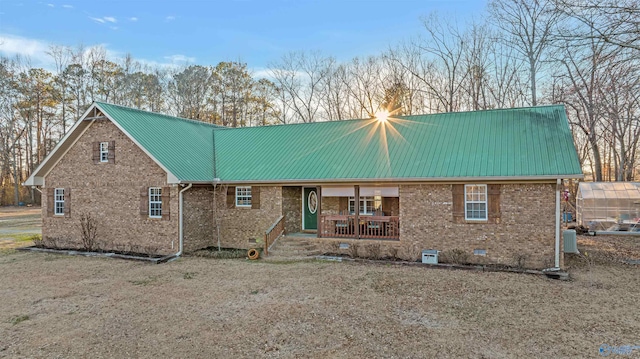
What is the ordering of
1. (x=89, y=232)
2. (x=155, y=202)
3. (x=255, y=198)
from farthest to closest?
(x=89, y=232), (x=255, y=198), (x=155, y=202)

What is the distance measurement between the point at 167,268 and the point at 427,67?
26.5 m

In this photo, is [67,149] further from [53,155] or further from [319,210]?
[319,210]

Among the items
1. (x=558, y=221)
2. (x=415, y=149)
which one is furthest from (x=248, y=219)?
(x=558, y=221)

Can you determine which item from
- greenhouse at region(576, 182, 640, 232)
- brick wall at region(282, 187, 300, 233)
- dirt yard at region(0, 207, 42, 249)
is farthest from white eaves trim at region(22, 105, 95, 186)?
greenhouse at region(576, 182, 640, 232)

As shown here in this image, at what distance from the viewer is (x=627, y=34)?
10719 millimetres

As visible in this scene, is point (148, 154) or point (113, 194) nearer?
point (148, 154)

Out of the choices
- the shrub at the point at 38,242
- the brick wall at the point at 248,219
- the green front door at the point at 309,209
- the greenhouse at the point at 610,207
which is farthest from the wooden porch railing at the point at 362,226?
the greenhouse at the point at 610,207

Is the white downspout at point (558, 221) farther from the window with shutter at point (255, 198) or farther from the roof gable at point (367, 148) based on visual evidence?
the window with shutter at point (255, 198)

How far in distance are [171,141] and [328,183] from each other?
7.62 metres

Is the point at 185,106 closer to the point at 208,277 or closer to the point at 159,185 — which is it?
the point at 159,185

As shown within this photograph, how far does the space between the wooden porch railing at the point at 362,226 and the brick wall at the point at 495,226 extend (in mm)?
664

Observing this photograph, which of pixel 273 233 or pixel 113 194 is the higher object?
pixel 113 194

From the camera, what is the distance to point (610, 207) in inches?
913

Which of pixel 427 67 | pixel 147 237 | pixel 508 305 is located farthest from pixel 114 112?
pixel 427 67
